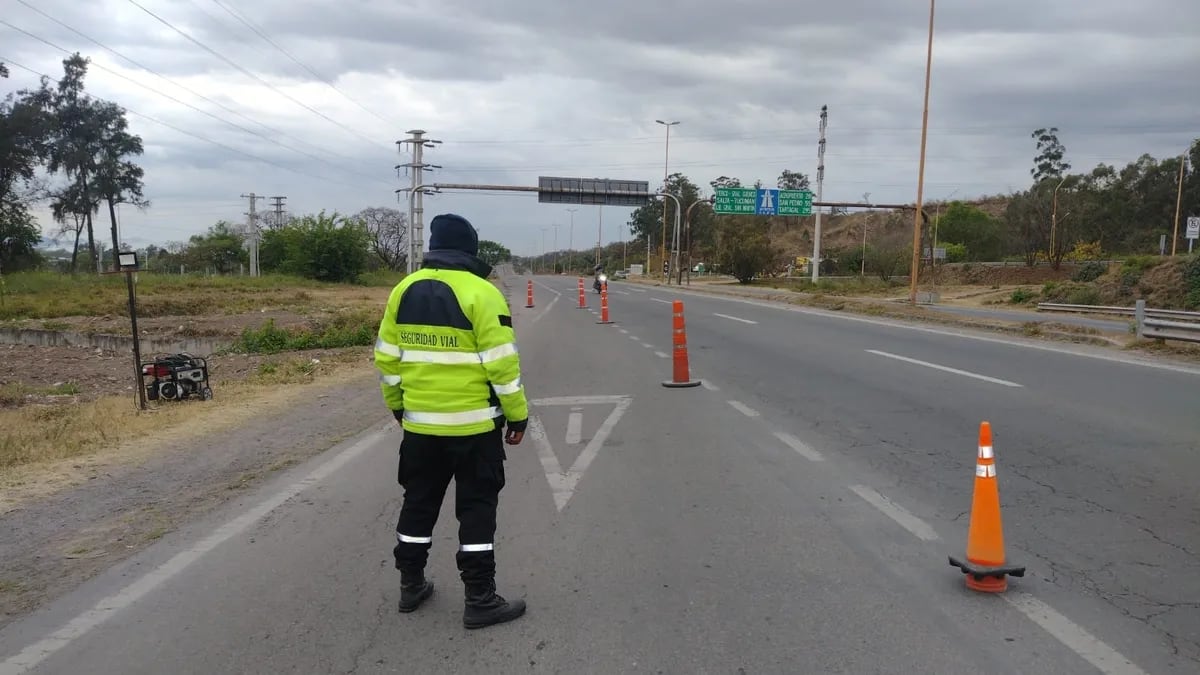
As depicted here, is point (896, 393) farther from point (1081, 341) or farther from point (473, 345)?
point (1081, 341)

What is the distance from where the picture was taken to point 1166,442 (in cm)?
804

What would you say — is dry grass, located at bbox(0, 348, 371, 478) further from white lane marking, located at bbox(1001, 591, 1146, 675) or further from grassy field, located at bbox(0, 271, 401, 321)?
grassy field, located at bbox(0, 271, 401, 321)

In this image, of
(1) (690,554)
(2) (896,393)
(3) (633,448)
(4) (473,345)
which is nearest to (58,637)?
(4) (473,345)

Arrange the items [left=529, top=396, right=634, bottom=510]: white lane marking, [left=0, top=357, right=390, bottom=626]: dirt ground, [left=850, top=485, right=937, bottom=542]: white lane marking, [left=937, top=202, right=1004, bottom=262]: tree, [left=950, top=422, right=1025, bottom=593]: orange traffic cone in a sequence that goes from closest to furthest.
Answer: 1. [left=950, top=422, right=1025, bottom=593]: orange traffic cone
2. [left=0, top=357, right=390, bottom=626]: dirt ground
3. [left=850, top=485, right=937, bottom=542]: white lane marking
4. [left=529, top=396, right=634, bottom=510]: white lane marking
5. [left=937, top=202, right=1004, bottom=262]: tree

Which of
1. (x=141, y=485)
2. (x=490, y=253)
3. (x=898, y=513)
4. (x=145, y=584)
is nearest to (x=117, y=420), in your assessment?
(x=141, y=485)

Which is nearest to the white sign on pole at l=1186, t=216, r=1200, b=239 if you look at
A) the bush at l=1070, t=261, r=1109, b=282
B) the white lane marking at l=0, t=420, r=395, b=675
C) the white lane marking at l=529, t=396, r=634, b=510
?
the bush at l=1070, t=261, r=1109, b=282

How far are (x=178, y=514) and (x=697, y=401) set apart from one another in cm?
624

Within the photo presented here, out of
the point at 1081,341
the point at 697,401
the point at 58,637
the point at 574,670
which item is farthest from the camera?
the point at 1081,341

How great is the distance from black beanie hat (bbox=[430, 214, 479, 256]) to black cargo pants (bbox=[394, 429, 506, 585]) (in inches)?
36.9

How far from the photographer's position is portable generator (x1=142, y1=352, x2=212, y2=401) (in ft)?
36.4

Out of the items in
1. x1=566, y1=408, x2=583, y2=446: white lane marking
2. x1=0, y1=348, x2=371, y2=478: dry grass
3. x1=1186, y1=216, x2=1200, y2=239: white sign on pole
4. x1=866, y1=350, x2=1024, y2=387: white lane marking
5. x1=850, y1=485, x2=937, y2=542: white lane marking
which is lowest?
x1=0, y1=348, x2=371, y2=478: dry grass

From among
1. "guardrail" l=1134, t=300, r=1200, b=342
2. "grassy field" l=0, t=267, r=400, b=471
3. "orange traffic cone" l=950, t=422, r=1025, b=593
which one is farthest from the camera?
"guardrail" l=1134, t=300, r=1200, b=342

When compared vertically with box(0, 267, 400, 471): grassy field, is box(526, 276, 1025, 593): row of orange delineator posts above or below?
above

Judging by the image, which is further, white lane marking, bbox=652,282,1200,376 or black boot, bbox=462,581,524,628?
white lane marking, bbox=652,282,1200,376
